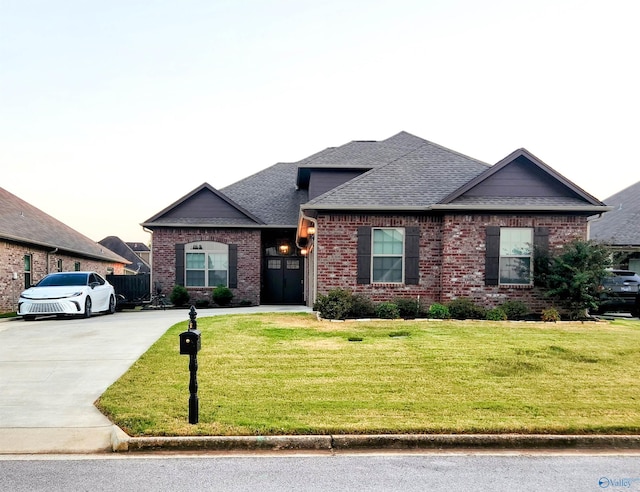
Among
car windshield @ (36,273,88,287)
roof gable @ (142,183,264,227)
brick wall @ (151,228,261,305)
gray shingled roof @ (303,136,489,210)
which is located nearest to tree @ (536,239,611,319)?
gray shingled roof @ (303,136,489,210)

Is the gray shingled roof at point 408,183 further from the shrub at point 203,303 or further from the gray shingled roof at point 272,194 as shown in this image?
the shrub at point 203,303

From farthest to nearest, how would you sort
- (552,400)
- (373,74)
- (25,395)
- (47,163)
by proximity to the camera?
(47,163)
(373,74)
(25,395)
(552,400)

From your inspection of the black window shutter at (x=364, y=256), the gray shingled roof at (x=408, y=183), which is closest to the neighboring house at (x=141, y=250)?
the gray shingled roof at (x=408, y=183)

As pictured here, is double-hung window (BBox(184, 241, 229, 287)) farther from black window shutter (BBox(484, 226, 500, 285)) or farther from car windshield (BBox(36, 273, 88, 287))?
black window shutter (BBox(484, 226, 500, 285))

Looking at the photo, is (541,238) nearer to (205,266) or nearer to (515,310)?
(515,310)

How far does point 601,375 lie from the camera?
265 inches

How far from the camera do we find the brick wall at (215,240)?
1898 cm

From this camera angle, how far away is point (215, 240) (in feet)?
63.0

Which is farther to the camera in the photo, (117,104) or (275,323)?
(117,104)

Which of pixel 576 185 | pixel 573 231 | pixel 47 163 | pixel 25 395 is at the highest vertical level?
pixel 47 163

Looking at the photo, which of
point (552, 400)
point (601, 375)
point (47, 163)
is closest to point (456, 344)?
point (601, 375)

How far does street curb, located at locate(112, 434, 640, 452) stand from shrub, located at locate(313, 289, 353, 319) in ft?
25.4

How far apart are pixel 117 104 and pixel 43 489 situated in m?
21.2

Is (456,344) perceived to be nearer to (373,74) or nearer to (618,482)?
(618,482)
